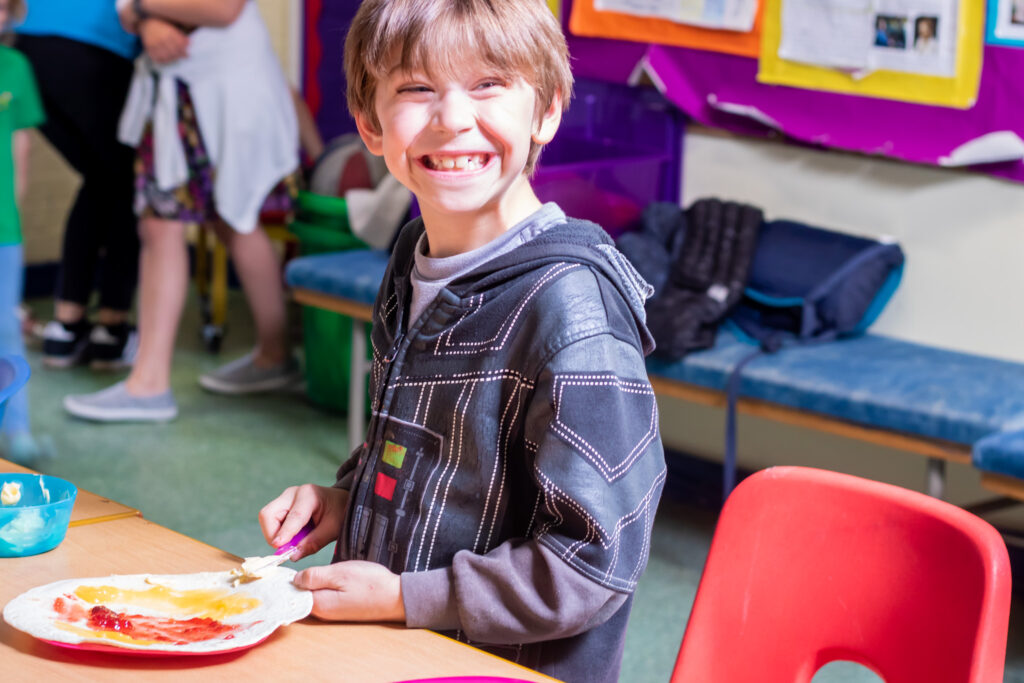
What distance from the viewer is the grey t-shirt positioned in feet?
3.70

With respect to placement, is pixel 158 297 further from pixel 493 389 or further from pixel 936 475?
pixel 493 389

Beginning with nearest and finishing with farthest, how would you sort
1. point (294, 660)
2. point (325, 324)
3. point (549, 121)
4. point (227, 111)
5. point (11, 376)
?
point (294, 660)
point (549, 121)
point (11, 376)
point (227, 111)
point (325, 324)

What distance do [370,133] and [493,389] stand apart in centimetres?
28

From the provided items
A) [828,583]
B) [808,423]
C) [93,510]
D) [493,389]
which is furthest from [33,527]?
[808,423]

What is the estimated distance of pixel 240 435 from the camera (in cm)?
330

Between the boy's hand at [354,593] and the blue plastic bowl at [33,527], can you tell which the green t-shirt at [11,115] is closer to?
the blue plastic bowl at [33,527]

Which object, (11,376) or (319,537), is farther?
(11,376)

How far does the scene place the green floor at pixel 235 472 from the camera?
237 cm

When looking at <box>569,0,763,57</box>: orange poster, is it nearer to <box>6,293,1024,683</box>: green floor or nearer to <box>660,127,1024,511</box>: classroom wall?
<box>660,127,1024,511</box>: classroom wall

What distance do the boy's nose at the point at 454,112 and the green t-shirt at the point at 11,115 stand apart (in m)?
1.84

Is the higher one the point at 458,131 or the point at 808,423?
the point at 458,131

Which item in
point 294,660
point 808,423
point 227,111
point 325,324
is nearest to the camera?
point 294,660

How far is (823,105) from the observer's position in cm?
283

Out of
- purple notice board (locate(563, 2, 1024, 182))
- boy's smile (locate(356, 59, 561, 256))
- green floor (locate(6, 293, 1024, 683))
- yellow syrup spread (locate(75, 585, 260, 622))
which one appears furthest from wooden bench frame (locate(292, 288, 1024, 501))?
yellow syrup spread (locate(75, 585, 260, 622))
